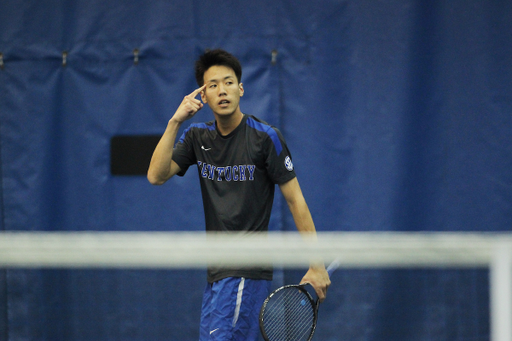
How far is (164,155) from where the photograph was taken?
2.62 metres

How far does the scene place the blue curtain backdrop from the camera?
11.8 ft

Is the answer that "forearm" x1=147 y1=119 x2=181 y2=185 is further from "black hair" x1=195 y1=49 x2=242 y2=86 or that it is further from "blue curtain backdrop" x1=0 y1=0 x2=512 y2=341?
"blue curtain backdrop" x1=0 y1=0 x2=512 y2=341

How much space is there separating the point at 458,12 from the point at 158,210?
2422 mm

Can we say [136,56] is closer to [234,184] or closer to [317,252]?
[234,184]

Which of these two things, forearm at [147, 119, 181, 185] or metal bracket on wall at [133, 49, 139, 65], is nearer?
forearm at [147, 119, 181, 185]

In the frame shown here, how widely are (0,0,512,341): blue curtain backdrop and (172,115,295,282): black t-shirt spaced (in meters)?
1.03

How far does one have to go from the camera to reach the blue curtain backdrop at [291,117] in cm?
358

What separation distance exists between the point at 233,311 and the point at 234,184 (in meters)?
0.58

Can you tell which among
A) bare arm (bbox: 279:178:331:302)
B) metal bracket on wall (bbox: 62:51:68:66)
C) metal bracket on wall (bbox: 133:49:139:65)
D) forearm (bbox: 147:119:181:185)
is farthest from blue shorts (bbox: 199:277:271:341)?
metal bracket on wall (bbox: 62:51:68:66)

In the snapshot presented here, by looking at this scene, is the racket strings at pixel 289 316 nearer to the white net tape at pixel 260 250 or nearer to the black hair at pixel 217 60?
the white net tape at pixel 260 250

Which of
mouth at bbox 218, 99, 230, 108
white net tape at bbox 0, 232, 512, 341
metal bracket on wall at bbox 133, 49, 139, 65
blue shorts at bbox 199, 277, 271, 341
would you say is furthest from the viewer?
metal bracket on wall at bbox 133, 49, 139, 65

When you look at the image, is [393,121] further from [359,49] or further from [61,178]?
[61,178]

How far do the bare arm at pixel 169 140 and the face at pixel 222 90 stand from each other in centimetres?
5

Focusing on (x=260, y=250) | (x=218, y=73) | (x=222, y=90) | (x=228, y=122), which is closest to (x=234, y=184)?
(x=228, y=122)
